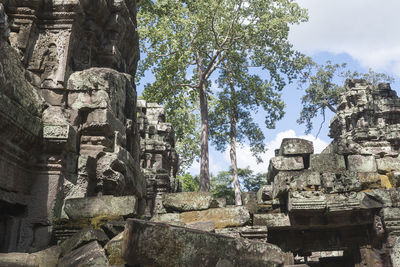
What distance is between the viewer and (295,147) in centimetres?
619

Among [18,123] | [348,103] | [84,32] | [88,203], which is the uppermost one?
[348,103]

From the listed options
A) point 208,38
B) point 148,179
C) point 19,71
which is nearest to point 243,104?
point 208,38

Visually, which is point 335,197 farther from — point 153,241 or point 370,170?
point 153,241

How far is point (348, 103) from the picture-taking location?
20.6 meters

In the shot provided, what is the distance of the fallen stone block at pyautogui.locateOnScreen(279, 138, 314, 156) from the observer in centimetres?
618

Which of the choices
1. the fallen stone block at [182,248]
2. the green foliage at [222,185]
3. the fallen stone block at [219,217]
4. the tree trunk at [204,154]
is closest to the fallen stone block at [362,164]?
the fallen stone block at [219,217]

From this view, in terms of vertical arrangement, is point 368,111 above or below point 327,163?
above

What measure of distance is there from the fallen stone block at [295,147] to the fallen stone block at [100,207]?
305cm

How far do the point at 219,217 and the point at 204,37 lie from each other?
53.1ft

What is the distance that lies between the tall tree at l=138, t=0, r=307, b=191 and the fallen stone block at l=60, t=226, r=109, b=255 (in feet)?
50.7

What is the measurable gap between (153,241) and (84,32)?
14.5ft

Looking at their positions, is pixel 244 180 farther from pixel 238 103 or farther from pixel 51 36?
pixel 51 36

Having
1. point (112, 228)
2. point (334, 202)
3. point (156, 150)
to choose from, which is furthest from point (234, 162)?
point (112, 228)

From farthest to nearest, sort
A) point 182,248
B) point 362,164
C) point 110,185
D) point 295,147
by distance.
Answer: point 295,147 → point 362,164 → point 110,185 → point 182,248
